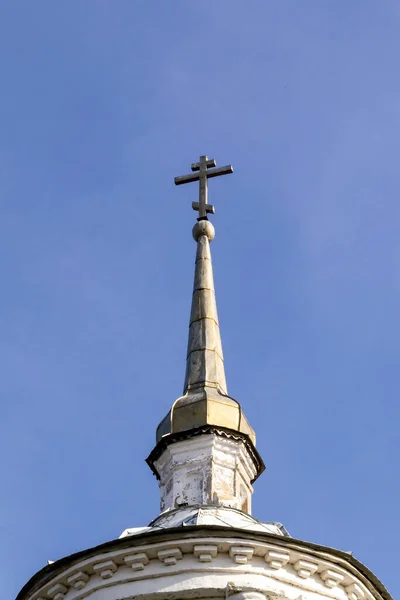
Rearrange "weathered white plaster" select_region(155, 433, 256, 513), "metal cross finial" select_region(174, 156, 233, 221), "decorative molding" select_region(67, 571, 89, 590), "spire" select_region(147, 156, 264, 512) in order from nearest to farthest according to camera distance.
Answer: "decorative molding" select_region(67, 571, 89, 590)
"weathered white plaster" select_region(155, 433, 256, 513)
"spire" select_region(147, 156, 264, 512)
"metal cross finial" select_region(174, 156, 233, 221)

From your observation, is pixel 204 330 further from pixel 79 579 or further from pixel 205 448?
pixel 79 579

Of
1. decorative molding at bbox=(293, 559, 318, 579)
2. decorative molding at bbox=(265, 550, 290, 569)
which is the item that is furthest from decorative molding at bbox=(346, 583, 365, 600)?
decorative molding at bbox=(265, 550, 290, 569)

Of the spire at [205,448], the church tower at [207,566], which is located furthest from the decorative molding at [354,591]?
the spire at [205,448]

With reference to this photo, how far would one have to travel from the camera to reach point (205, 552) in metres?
17.6

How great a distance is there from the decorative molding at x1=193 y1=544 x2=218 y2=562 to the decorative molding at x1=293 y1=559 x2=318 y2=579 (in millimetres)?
1037

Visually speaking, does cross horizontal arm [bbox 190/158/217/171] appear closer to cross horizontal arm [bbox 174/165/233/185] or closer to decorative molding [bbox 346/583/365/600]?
cross horizontal arm [bbox 174/165/233/185]

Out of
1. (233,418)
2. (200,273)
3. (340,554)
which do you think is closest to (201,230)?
(200,273)

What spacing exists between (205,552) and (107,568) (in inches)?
48.1

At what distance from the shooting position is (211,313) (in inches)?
940

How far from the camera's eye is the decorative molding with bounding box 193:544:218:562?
17.6 m

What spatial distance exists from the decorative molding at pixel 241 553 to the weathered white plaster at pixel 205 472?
278 centimetres

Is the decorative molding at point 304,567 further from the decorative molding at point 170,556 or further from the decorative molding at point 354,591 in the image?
the decorative molding at point 170,556

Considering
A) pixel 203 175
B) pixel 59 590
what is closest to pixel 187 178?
pixel 203 175

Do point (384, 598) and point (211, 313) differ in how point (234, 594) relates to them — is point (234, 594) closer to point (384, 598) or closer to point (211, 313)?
point (384, 598)
